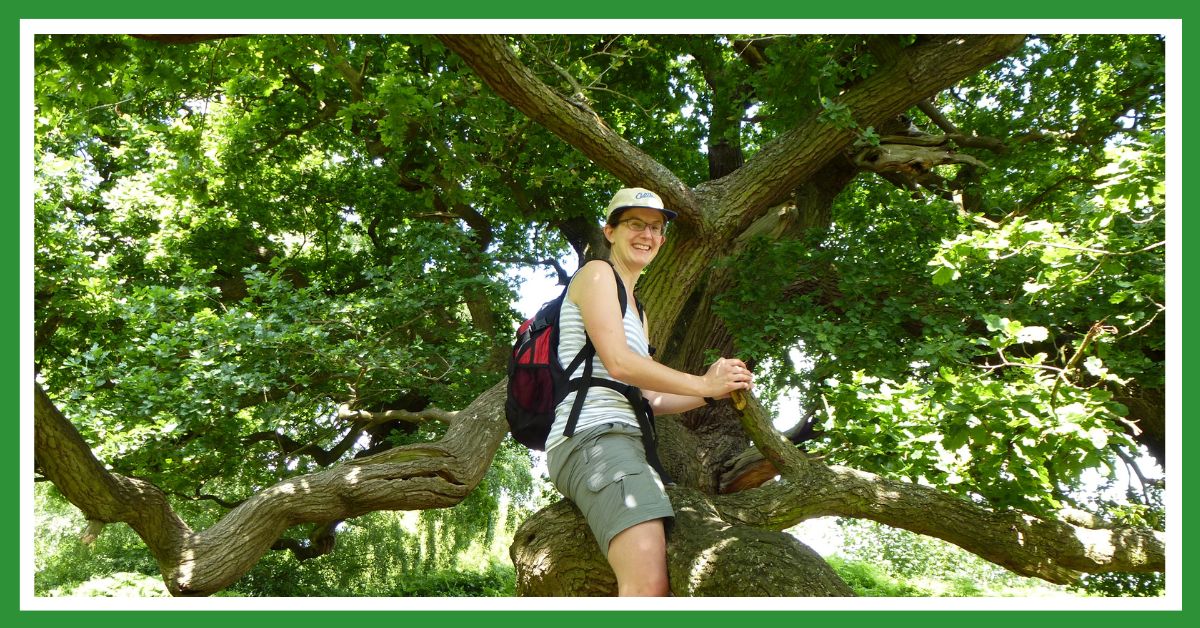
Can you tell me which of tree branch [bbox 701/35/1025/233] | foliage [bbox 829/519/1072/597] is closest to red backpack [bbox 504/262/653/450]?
tree branch [bbox 701/35/1025/233]

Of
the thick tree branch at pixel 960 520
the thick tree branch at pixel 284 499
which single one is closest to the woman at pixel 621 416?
the thick tree branch at pixel 960 520

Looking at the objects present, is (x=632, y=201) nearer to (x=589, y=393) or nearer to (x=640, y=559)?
(x=589, y=393)

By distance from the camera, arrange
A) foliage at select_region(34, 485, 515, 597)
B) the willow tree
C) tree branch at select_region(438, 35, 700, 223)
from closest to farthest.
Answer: the willow tree, tree branch at select_region(438, 35, 700, 223), foliage at select_region(34, 485, 515, 597)

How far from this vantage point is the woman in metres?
2.47

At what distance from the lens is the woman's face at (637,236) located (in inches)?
111

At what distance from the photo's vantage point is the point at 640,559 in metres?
2.47

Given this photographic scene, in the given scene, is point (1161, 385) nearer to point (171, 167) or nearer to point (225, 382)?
point (225, 382)

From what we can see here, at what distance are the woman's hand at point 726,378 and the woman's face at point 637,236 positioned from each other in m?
0.46

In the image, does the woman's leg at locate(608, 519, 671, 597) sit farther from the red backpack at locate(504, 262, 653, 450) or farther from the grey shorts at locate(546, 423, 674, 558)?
the red backpack at locate(504, 262, 653, 450)

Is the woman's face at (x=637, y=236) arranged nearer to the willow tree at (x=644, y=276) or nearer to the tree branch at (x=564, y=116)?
the willow tree at (x=644, y=276)

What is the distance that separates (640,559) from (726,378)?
0.63 m

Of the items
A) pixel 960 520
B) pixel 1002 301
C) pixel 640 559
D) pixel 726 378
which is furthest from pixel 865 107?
pixel 640 559

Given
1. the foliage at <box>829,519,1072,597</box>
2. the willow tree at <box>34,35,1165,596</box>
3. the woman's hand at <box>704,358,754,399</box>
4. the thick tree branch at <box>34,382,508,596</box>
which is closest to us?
the woman's hand at <box>704,358,754,399</box>

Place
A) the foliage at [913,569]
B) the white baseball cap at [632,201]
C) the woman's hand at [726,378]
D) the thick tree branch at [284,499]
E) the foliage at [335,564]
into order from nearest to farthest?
the woman's hand at [726,378] → the white baseball cap at [632,201] → the thick tree branch at [284,499] → the foliage at [913,569] → the foliage at [335,564]
